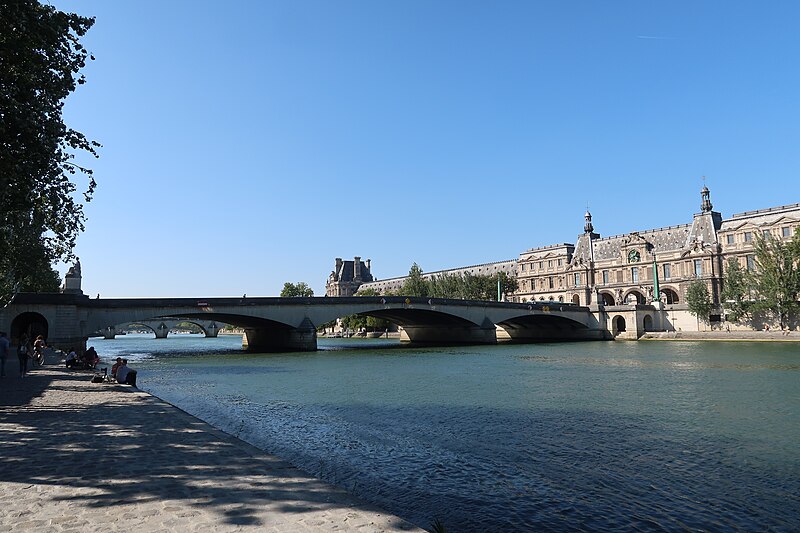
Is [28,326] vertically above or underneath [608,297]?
underneath

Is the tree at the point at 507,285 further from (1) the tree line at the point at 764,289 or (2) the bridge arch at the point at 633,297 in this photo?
(1) the tree line at the point at 764,289

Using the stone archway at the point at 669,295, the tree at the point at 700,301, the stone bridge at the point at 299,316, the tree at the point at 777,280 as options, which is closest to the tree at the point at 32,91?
the stone bridge at the point at 299,316

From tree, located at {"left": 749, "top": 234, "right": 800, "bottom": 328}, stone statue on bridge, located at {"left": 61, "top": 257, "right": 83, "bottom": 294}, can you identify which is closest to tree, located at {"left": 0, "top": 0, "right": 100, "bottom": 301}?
stone statue on bridge, located at {"left": 61, "top": 257, "right": 83, "bottom": 294}

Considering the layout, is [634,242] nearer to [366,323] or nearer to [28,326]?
[366,323]

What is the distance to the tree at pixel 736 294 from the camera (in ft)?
277

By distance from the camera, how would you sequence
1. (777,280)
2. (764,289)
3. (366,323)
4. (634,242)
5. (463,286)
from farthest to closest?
(366,323) < (463,286) < (634,242) < (764,289) < (777,280)

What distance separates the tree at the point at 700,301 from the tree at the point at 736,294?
11.6 ft

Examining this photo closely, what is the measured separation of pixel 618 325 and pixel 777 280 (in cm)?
2582

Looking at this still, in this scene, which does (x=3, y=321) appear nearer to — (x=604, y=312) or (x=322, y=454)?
(x=322, y=454)

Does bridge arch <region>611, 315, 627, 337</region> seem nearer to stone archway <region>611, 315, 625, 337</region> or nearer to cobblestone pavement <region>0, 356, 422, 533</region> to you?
stone archway <region>611, 315, 625, 337</region>

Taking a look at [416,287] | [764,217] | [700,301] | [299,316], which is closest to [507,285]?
[416,287]

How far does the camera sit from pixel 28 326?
6038 centimetres

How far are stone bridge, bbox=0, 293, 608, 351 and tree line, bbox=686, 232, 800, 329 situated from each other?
18.9 m

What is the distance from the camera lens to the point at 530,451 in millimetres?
14898
